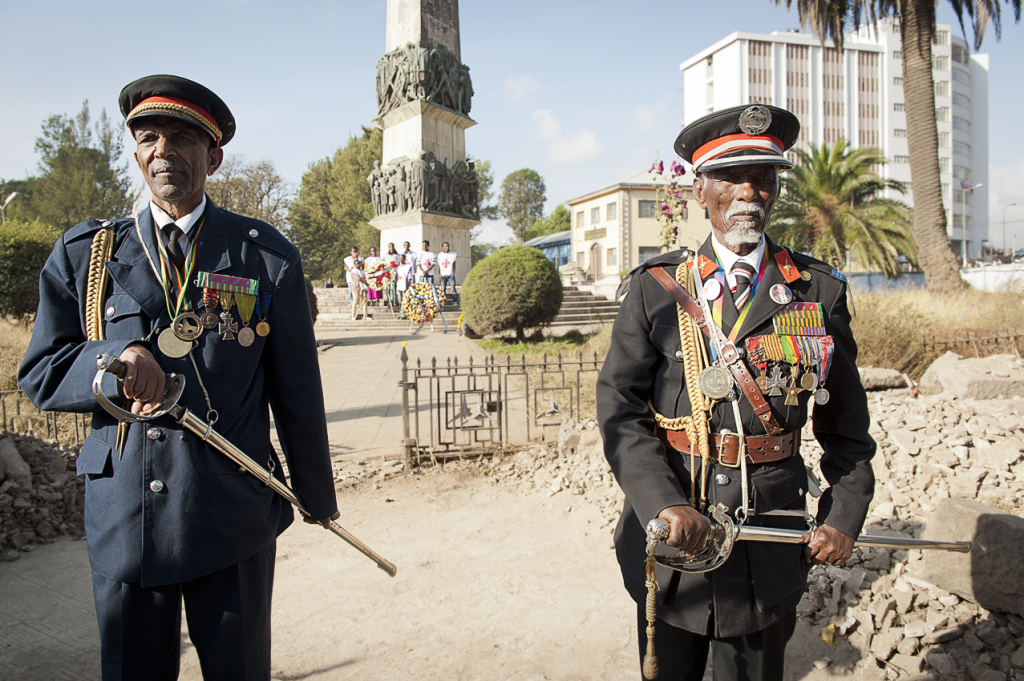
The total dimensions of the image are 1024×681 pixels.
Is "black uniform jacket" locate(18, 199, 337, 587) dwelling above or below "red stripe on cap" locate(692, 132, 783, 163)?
below

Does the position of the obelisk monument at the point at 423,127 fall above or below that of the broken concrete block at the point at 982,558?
above

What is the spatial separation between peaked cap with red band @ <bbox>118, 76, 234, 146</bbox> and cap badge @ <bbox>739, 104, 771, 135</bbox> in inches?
65.7

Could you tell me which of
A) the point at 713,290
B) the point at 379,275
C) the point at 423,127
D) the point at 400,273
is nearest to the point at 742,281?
the point at 713,290

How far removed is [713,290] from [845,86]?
7791 centimetres

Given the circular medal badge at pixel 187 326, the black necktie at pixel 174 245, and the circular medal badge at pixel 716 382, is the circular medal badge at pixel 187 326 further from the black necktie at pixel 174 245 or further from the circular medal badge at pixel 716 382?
the circular medal badge at pixel 716 382

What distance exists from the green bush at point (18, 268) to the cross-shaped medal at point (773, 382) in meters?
14.5

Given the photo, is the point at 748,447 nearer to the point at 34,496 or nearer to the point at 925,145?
the point at 34,496

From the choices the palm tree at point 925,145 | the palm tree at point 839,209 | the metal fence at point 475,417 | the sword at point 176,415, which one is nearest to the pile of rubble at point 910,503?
the metal fence at point 475,417

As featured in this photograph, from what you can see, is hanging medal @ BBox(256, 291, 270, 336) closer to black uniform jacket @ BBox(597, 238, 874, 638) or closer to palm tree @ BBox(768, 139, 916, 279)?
→ black uniform jacket @ BBox(597, 238, 874, 638)

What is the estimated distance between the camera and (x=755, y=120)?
1991mm

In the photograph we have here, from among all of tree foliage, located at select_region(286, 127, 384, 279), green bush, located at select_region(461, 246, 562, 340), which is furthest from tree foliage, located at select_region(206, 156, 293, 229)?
green bush, located at select_region(461, 246, 562, 340)

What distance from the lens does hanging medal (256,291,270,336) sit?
6.52 ft

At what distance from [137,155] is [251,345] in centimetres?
69

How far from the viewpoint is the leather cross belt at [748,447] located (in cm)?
189
